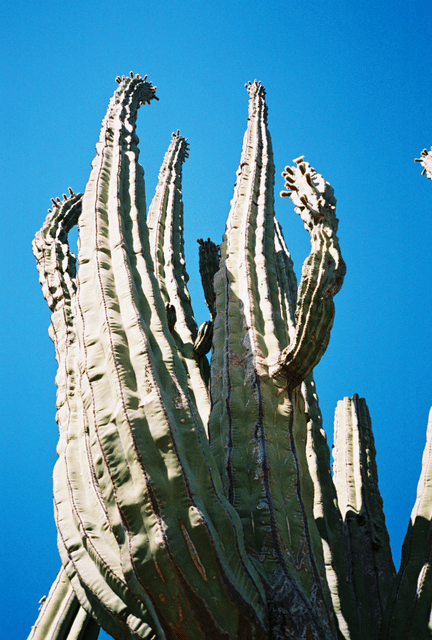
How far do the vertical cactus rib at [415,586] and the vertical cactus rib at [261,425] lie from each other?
1.23 feet

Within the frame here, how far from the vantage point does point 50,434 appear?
41.6ft

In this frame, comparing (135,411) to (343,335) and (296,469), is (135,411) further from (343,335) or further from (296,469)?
(343,335)

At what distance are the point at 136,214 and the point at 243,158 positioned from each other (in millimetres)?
1344

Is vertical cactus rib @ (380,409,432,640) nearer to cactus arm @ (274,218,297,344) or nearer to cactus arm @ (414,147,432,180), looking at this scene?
cactus arm @ (274,218,297,344)

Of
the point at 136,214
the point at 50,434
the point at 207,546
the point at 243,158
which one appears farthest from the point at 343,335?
the point at 207,546

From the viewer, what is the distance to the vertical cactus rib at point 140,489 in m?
2.12

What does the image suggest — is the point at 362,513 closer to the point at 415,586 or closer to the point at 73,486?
Answer: the point at 415,586

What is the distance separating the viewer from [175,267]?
432 centimetres

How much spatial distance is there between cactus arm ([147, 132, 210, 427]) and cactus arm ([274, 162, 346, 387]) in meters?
0.63

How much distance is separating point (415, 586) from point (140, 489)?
1.39 m

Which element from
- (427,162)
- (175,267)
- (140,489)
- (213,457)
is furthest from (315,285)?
(427,162)

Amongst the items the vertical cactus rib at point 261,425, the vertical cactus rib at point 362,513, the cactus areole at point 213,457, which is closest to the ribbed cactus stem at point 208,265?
the cactus areole at point 213,457

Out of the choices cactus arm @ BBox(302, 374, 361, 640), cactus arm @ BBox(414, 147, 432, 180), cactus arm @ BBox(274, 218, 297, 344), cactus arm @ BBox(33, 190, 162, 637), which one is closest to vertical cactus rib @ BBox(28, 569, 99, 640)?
cactus arm @ BBox(33, 190, 162, 637)

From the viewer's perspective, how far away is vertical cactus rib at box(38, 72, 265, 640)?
6.95ft
